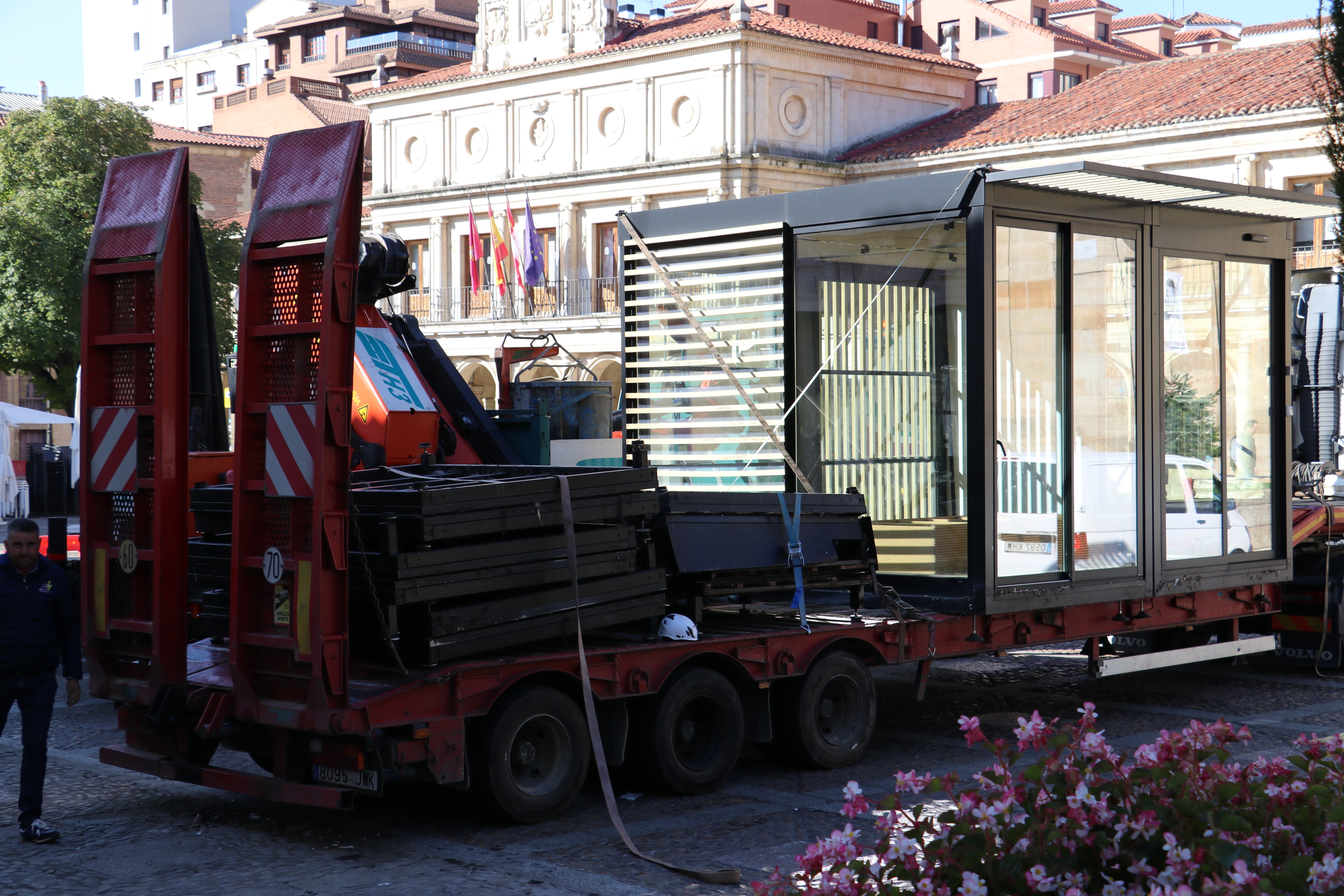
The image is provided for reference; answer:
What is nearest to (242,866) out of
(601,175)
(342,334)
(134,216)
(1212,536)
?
(342,334)

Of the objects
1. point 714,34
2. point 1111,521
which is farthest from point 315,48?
point 1111,521

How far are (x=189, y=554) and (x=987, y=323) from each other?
16.5ft

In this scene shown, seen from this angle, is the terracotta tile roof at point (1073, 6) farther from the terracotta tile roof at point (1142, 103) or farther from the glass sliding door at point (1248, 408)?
the glass sliding door at point (1248, 408)

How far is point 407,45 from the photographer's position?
80.4m

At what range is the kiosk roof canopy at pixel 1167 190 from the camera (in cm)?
912

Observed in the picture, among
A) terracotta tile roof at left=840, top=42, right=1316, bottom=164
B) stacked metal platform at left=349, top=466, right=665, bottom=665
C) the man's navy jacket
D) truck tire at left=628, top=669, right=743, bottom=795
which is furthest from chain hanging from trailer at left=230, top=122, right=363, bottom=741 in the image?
terracotta tile roof at left=840, top=42, right=1316, bottom=164

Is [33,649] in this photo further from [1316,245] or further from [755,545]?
[1316,245]

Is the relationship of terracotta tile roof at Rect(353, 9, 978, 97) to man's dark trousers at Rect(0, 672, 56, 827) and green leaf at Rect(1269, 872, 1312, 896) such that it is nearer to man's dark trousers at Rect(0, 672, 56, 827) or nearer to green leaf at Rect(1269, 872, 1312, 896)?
man's dark trousers at Rect(0, 672, 56, 827)

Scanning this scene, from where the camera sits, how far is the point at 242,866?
682 centimetres

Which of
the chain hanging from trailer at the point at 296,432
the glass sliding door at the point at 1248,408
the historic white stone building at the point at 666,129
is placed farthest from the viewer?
the historic white stone building at the point at 666,129

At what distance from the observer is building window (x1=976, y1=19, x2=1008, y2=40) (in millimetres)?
70000

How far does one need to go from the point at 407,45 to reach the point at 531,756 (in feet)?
255

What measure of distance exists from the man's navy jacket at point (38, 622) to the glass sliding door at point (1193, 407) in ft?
24.3

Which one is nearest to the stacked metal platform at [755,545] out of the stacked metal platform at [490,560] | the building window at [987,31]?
the stacked metal platform at [490,560]
